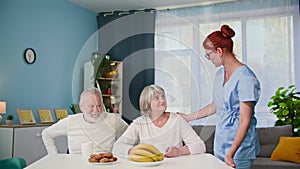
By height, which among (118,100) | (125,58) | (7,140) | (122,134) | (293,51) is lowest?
(7,140)

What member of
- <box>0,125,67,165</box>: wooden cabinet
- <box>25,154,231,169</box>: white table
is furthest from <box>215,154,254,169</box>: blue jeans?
<box>0,125,67,165</box>: wooden cabinet

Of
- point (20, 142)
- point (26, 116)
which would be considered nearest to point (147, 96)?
point (20, 142)

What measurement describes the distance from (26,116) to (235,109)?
3.04m

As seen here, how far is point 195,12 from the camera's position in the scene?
5258 millimetres

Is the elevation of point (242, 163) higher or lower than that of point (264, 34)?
lower

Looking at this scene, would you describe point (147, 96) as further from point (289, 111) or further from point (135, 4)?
point (135, 4)

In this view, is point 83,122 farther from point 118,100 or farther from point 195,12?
point 195,12

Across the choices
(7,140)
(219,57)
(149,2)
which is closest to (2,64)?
(7,140)

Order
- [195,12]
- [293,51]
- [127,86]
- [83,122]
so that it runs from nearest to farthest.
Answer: [127,86] < [83,122] < [293,51] < [195,12]

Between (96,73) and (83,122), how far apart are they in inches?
10.4

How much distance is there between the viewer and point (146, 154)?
131 centimetres

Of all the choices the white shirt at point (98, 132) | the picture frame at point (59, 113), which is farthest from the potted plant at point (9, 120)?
A: the white shirt at point (98, 132)

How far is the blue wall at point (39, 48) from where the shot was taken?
13.4 ft

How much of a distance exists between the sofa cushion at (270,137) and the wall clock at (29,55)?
9.35 feet
